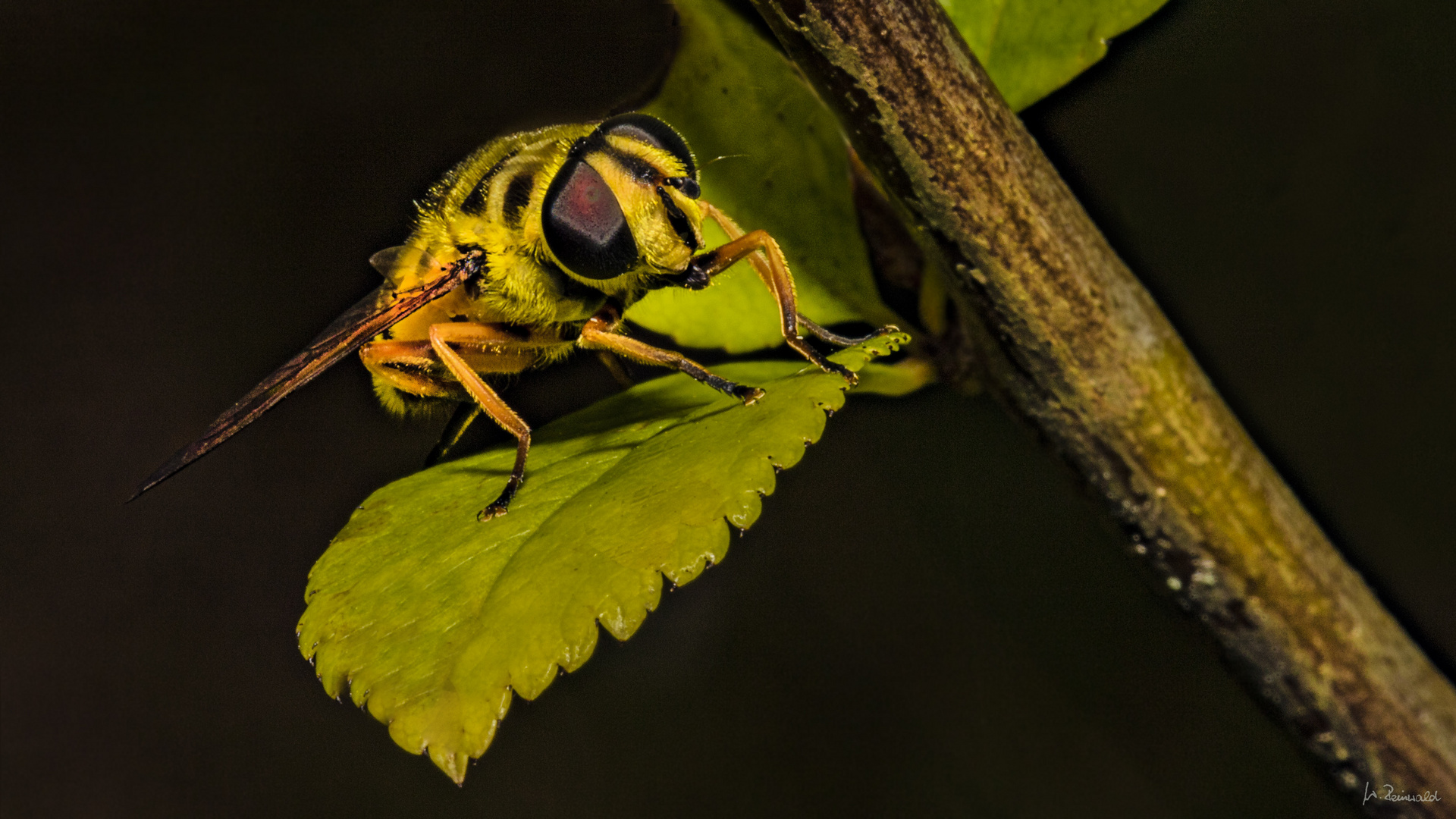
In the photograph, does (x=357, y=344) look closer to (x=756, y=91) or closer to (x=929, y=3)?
(x=756, y=91)

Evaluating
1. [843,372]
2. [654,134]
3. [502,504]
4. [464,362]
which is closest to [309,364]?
[464,362]

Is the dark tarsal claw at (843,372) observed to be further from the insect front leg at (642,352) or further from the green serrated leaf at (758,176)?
the green serrated leaf at (758,176)

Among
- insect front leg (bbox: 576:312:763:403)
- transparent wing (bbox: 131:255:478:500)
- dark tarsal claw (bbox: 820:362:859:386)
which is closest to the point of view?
dark tarsal claw (bbox: 820:362:859:386)

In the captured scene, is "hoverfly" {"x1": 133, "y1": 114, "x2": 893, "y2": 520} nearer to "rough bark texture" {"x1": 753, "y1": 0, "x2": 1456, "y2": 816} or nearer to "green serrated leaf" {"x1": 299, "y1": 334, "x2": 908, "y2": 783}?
"green serrated leaf" {"x1": 299, "y1": 334, "x2": 908, "y2": 783}

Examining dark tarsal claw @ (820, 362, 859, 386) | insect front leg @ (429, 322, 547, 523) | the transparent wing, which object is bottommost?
dark tarsal claw @ (820, 362, 859, 386)

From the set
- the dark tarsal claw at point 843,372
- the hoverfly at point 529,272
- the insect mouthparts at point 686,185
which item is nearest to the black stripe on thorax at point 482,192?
the hoverfly at point 529,272

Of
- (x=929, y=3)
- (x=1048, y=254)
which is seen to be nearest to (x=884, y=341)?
(x=1048, y=254)

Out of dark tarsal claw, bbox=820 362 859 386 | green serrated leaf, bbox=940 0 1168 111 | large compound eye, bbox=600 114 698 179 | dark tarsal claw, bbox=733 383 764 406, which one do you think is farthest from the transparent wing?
green serrated leaf, bbox=940 0 1168 111

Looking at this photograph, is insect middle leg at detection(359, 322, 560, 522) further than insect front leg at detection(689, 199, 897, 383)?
Yes

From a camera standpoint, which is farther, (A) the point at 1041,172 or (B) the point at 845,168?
(B) the point at 845,168
